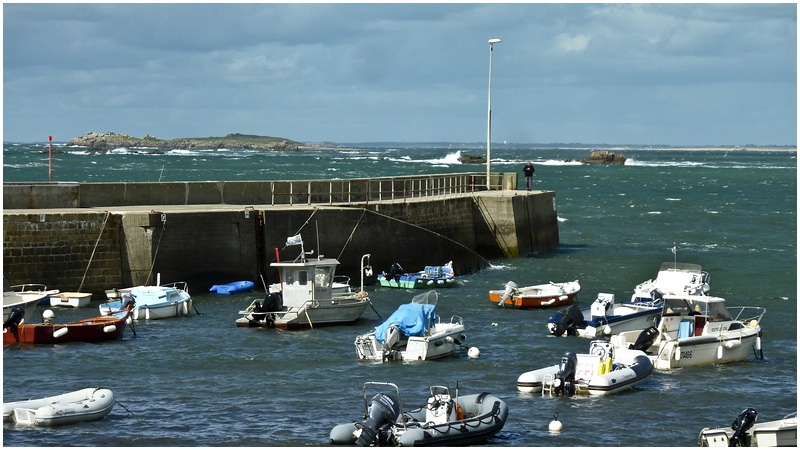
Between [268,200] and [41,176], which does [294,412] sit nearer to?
[268,200]

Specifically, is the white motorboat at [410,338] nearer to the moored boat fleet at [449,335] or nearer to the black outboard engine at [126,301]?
the moored boat fleet at [449,335]

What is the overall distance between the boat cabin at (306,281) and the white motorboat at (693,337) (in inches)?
319

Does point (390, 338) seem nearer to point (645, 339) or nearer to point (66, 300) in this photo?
point (645, 339)

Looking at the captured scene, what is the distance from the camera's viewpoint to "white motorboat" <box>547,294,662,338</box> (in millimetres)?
31781

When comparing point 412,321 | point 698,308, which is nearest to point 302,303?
point 412,321

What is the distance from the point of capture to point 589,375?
25.8m

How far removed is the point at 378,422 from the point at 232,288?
17.2 meters

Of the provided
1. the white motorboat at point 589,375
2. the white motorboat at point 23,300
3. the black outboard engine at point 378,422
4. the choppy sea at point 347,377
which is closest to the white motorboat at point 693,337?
the choppy sea at point 347,377

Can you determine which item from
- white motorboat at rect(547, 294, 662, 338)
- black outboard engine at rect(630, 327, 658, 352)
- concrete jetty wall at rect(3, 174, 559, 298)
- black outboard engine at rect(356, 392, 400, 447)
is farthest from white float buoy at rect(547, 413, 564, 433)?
concrete jetty wall at rect(3, 174, 559, 298)

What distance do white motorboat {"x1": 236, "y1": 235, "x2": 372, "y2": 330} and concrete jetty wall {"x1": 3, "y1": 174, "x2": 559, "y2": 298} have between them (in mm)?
5107

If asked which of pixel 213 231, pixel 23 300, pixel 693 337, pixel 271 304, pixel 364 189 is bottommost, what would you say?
pixel 693 337

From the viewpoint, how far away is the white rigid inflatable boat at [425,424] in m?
20.7

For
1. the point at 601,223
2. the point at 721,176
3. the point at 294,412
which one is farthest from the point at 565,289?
the point at 721,176

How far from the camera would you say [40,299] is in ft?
105
